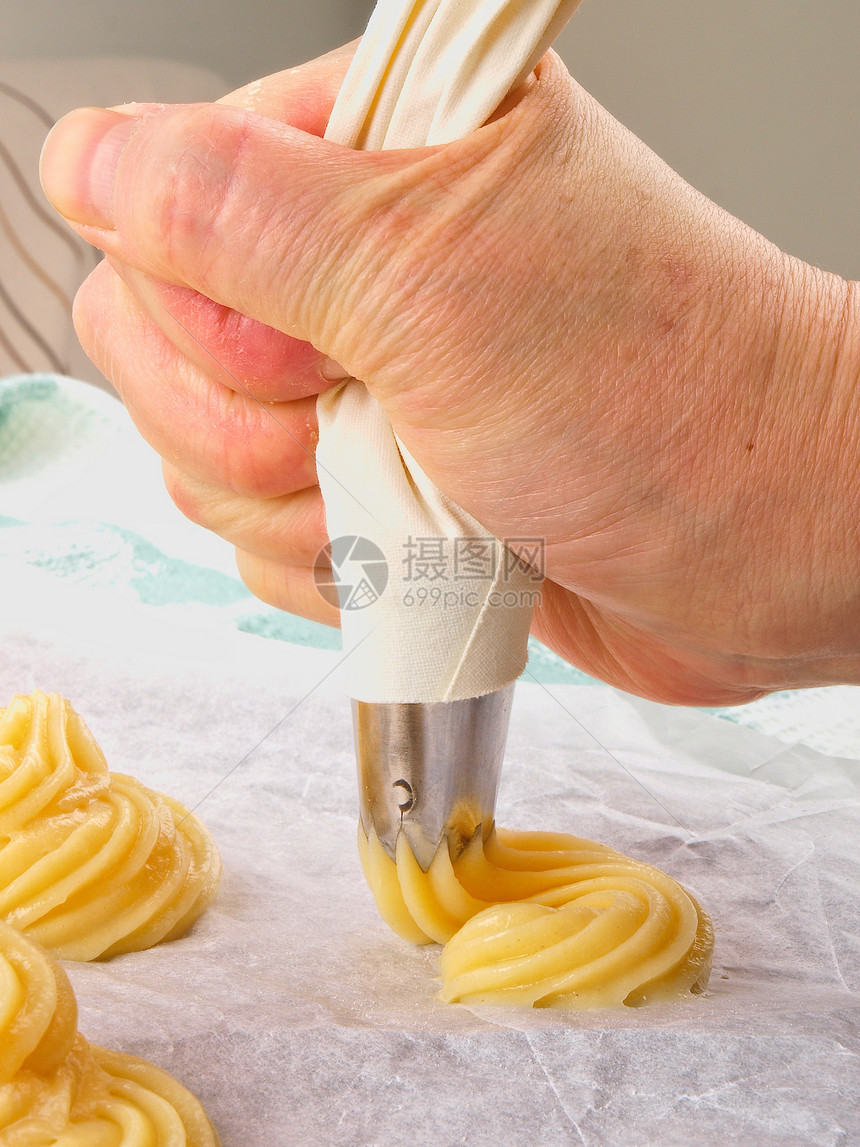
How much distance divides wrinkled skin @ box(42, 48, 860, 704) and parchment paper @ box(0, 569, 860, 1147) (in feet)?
0.93

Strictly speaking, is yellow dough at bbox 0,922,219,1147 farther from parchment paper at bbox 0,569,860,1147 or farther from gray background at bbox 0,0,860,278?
gray background at bbox 0,0,860,278

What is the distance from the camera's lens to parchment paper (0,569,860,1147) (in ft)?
2.06

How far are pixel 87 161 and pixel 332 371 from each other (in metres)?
0.21

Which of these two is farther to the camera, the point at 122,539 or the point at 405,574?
the point at 122,539

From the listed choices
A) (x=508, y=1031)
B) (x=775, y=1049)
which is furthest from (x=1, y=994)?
(x=775, y=1049)

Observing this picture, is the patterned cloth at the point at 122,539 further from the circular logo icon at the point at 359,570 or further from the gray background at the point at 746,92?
the circular logo icon at the point at 359,570

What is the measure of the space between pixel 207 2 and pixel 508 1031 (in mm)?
2332

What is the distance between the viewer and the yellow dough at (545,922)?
29.4 inches

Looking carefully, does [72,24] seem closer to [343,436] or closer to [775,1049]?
[343,436]

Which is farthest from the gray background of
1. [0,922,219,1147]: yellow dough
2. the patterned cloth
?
[0,922,219,1147]: yellow dough

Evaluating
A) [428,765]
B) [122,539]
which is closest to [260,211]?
[428,765]

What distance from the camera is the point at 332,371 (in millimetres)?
776

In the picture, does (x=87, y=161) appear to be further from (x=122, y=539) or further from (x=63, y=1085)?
(x=122, y=539)

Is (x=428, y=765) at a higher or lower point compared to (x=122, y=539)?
higher
